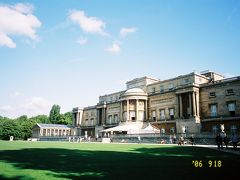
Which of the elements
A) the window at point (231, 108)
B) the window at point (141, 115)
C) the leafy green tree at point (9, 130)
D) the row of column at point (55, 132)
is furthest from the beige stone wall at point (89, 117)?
the window at point (231, 108)

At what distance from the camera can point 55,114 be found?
12100 cm

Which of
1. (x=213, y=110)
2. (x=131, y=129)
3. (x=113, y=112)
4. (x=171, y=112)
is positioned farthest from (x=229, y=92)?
(x=113, y=112)

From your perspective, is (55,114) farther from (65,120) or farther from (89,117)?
(89,117)

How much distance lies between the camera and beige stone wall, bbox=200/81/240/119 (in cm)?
4677

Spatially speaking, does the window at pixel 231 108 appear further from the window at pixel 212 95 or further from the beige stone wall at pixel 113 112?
the beige stone wall at pixel 113 112

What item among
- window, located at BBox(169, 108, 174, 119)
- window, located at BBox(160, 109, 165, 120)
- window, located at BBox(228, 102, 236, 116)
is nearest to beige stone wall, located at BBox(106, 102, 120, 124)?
window, located at BBox(160, 109, 165, 120)

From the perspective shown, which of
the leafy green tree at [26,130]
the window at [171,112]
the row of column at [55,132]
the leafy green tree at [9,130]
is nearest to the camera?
the window at [171,112]

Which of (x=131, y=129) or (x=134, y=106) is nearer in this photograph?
(x=131, y=129)

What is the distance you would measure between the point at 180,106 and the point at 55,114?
271 feet

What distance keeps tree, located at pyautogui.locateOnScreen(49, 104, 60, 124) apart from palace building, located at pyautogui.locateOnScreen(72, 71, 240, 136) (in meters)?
52.4

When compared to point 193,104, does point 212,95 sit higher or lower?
higher

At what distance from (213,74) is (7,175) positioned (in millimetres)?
62114

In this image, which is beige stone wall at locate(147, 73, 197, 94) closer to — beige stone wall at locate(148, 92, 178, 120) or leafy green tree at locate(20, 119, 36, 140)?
beige stone wall at locate(148, 92, 178, 120)

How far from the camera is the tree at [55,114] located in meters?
120
